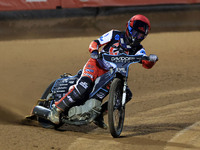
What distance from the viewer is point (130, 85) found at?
11766 mm

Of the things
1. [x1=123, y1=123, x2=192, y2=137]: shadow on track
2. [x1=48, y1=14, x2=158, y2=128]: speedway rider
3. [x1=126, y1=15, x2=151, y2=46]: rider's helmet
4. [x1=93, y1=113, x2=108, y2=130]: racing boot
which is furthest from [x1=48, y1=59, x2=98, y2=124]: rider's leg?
[x1=123, y1=123, x2=192, y2=137]: shadow on track

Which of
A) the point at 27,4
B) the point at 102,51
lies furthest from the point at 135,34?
the point at 27,4

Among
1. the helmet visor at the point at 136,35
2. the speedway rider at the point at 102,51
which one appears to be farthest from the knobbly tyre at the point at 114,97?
the helmet visor at the point at 136,35

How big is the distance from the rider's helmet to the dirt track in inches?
63.9

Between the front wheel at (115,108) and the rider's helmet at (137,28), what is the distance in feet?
2.84

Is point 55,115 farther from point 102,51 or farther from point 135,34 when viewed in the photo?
point 135,34

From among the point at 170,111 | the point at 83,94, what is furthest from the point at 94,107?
the point at 170,111

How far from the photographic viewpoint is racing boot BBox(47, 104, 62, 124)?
7893 mm

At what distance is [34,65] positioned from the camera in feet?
45.1

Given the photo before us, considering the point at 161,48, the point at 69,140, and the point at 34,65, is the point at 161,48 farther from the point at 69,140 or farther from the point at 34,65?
the point at 69,140

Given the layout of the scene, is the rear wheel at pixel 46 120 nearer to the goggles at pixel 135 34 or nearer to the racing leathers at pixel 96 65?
the racing leathers at pixel 96 65

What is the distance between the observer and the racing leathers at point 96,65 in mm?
7742

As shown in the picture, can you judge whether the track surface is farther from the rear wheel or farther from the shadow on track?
the rear wheel

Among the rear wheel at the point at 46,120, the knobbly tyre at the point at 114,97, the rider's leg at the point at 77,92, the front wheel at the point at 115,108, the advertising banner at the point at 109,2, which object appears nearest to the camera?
the front wheel at the point at 115,108
